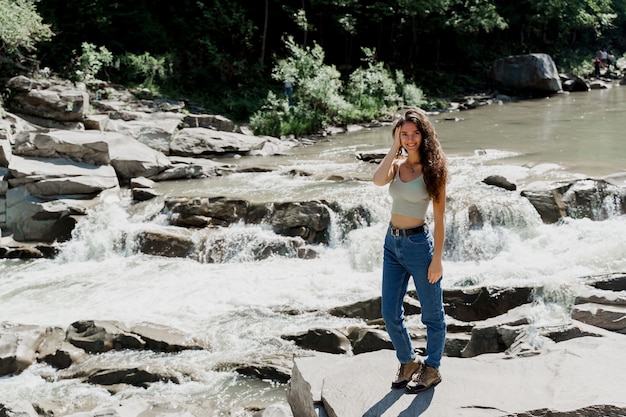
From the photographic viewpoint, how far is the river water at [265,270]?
277 inches

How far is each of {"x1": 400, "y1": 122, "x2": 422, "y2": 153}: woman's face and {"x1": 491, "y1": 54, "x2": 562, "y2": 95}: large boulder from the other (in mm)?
25532

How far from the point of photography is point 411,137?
4.32 metres

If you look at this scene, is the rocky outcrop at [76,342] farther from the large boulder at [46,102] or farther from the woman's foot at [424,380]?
the large boulder at [46,102]

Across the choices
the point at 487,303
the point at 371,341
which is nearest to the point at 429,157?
the point at 371,341

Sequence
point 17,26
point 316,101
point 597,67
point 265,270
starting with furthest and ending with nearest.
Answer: point 597,67, point 316,101, point 17,26, point 265,270

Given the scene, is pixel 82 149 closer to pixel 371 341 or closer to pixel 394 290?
pixel 371 341

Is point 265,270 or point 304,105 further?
point 304,105

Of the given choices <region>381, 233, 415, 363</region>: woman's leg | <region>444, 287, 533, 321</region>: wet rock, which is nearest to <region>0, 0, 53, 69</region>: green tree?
<region>444, 287, 533, 321</region>: wet rock

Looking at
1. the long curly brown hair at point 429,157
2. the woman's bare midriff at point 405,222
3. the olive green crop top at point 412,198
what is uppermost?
the long curly brown hair at point 429,157

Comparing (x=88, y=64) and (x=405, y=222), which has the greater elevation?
(x=88, y=64)

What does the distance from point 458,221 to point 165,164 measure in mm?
7250

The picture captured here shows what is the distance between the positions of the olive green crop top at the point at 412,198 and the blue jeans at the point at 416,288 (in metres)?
0.16

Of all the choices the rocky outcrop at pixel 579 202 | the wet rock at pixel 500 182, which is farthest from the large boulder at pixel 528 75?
the rocky outcrop at pixel 579 202

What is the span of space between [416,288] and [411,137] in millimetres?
1011
